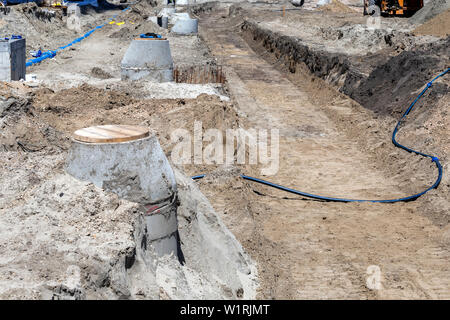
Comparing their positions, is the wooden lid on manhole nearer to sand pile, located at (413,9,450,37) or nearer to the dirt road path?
the dirt road path

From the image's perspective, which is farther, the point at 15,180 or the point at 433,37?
the point at 433,37

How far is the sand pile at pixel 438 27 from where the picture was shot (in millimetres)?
18462

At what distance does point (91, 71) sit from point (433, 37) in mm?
12123

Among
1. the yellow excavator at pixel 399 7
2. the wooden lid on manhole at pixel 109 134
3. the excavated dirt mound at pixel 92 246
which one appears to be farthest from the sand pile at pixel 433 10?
the wooden lid on manhole at pixel 109 134

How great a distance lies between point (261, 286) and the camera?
5613 mm

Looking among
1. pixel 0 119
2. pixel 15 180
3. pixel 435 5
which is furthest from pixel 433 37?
pixel 15 180

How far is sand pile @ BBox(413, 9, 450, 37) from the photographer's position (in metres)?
18.5

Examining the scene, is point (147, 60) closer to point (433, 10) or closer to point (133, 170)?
point (133, 170)

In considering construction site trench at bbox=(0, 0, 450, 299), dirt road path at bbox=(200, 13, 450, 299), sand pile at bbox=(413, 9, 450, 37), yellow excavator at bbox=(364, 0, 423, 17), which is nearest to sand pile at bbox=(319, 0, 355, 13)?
yellow excavator at bbox=(364, 0, 423, 17)

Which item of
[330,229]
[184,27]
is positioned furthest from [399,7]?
[330,229]

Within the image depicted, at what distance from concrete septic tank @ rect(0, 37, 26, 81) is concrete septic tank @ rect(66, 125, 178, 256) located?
9.15m

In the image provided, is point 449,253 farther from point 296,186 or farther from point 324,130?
point 324,130

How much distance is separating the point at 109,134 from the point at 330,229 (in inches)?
159
